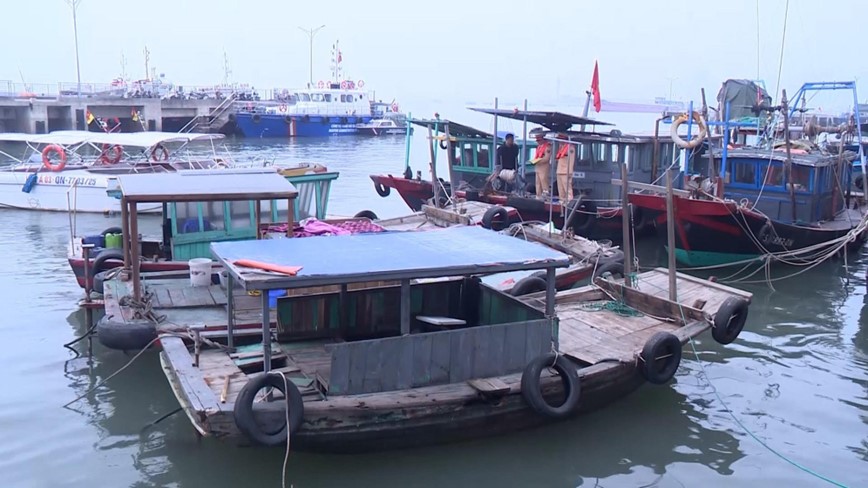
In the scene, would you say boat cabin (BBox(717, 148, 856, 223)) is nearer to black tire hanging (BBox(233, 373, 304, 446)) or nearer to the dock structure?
black tire hanging (BBox(233, 373, 304, 446))

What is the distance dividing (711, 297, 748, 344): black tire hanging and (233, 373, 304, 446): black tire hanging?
17.3 feet

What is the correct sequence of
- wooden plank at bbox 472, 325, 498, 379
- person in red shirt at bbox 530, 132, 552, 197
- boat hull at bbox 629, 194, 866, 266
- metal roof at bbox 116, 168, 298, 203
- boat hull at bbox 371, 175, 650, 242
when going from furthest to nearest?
person in red shirt at bbox 530, 132, 552, 197 < boat hull at bbox 371, 175, 650, 242 < boat hull at bbox 629, 194, 866, 266 < metal roof at bbox 116, 168, 298, 203 < wooden plank at bbox 472, 325, 498, 379

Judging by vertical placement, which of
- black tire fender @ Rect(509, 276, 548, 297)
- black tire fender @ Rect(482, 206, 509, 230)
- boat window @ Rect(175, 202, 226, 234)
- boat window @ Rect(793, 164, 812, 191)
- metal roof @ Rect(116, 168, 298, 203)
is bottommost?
black tire fender @ Rect(509, 276, 548, 297)

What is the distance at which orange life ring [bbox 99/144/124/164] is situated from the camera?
24172mm

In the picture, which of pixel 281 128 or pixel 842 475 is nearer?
pixel 842 475

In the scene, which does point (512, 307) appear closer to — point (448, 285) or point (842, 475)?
point (448, 285)

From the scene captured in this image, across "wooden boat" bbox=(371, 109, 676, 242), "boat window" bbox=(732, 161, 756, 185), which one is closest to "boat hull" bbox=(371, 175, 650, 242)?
"wooden boat" bbox=(371, 109, 676, 242)

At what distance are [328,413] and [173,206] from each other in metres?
6.10

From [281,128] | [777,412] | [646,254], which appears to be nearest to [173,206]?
[777,412]

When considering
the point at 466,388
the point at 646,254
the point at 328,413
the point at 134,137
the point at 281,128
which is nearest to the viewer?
the point at 328,413

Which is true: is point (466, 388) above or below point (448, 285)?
below

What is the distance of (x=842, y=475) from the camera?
7805 mm

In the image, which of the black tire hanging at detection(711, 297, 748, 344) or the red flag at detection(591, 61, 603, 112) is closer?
the black tire hanging at detection(711, 297, 748, 344)

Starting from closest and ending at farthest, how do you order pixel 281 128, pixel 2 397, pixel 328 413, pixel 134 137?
pixel 328 413 < pixel 2 397 < pixel 134 137 < pixel 281 128
